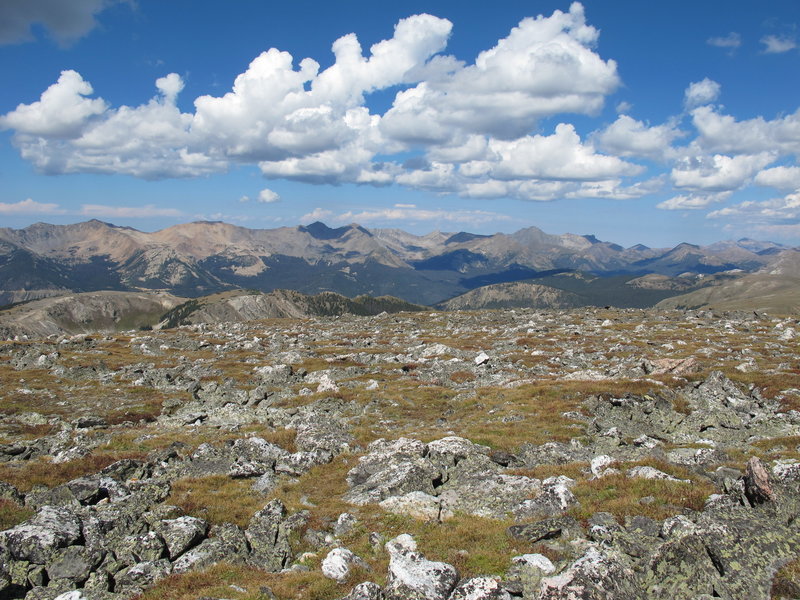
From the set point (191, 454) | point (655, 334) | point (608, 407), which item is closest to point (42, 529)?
point (191, 454)

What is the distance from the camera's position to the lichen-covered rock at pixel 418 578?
1349 cm

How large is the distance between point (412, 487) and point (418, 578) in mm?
9121

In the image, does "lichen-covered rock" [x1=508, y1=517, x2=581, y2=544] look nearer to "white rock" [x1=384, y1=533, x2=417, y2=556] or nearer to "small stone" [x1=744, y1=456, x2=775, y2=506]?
"white rock" [x1=384, y1=533, x2=417, y2=556]

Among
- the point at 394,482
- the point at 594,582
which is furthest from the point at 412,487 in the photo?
the point at 594,582

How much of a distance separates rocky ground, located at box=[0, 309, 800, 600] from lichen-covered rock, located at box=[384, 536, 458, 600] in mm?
55

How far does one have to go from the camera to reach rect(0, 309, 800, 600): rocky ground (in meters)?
14.4

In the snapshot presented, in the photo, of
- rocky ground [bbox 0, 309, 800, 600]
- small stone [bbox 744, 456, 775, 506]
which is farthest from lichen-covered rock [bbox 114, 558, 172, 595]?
small stone [bbox 744, 456, 775, 506]

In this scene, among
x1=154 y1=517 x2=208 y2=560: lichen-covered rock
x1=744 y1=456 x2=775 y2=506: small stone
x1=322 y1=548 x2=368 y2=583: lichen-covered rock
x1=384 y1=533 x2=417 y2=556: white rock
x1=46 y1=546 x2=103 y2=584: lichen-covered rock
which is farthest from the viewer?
x1=154 y1=517 x2=208 y2=560: lichen-covered rock

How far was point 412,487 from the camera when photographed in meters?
23.0

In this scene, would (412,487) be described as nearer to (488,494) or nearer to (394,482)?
(394,482)

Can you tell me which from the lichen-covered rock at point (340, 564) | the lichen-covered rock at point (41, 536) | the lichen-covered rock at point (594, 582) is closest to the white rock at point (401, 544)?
the lichen-covered rock at point (340, 564)

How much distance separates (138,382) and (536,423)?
5091 cm

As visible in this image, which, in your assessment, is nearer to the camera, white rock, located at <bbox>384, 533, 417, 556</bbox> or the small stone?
white rock, located at <bbox>384, 533, 417, 556</bbox>

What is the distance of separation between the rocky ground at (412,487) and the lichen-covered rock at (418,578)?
0.18 feet
